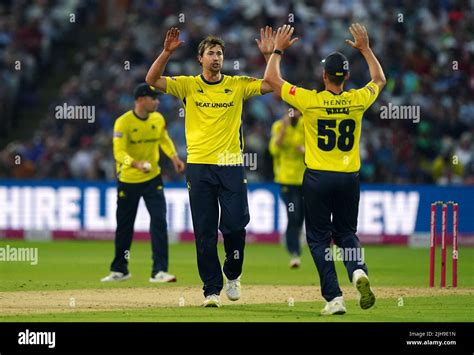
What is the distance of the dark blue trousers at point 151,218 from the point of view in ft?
58.7

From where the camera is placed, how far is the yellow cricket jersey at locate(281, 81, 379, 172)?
13.2 metres

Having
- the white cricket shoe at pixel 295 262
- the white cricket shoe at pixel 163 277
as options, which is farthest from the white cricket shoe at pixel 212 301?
the white cricket shoe at pixel 295 262

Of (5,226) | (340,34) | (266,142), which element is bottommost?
(5,226)

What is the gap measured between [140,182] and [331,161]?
5401 mm

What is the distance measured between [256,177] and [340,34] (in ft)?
16.3

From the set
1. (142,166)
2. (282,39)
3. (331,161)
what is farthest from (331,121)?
(142,166)

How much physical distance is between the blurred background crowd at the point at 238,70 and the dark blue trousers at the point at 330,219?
14.0m

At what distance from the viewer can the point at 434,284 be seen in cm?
1727

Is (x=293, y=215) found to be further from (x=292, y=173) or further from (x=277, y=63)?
(x=277, y=63)

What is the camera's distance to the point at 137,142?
18.1 metres

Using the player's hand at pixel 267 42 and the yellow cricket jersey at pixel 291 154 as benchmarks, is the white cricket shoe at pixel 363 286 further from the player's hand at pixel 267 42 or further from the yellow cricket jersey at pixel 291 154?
the yellow cricket jersey at pixel 291 154

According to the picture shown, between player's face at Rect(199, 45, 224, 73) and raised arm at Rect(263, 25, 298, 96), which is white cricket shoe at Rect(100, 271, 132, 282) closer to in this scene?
player's face at Rect(199, 45, 224, 73)
